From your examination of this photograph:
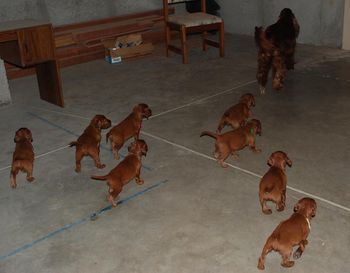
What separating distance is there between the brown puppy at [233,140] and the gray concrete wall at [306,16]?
123 inches

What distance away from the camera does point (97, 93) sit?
4.61 meters

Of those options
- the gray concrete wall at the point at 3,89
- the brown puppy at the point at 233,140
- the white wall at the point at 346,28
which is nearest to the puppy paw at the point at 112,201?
the brown puppy at the point at 233,140

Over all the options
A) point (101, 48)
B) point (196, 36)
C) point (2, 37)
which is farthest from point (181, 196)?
point (196, 36)

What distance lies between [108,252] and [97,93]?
103 inches

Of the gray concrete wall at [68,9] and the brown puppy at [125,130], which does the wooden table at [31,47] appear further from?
the gray concrete wall at [68,9]

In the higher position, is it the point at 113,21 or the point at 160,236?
the point at 113,21

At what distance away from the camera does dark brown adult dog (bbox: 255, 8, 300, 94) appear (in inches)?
161

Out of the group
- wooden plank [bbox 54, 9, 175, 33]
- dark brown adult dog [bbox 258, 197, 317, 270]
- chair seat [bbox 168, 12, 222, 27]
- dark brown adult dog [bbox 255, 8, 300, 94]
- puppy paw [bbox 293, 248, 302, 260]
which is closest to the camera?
dark brown adult dog [bbox 258, 197, 317, 270]

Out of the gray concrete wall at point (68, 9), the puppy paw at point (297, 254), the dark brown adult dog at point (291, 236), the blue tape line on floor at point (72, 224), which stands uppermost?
the gray concrete wall at point (68, 9)

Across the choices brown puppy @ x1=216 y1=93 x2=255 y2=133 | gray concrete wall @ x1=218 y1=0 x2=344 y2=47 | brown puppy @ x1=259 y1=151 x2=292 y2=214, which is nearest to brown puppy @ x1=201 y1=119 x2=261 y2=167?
brown puppy @ x1=216 y1=93 x2=255 y2=133

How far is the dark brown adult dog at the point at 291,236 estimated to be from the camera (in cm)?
196

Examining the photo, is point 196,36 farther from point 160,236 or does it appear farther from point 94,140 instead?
point 160,236

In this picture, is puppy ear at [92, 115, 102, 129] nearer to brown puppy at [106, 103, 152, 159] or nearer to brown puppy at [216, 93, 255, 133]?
brown puppy at [106, 103, 152, 159]

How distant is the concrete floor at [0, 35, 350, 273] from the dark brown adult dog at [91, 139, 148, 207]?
0.38ft
